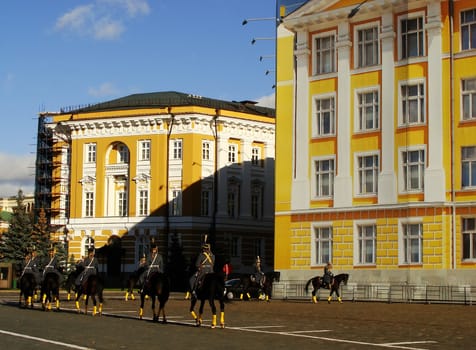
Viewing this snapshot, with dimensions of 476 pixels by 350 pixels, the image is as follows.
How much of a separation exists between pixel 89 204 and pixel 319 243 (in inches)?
1594

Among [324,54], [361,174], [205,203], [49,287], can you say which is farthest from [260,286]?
[205,203]

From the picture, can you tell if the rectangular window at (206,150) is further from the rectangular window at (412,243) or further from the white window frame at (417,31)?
the rectangular window at (412,243)

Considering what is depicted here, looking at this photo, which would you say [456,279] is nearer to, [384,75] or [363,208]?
[363,208]

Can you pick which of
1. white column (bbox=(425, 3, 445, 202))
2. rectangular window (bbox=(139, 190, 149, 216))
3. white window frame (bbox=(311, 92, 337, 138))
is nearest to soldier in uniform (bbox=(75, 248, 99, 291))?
white column (bbox=(425, 3, 445, 202))

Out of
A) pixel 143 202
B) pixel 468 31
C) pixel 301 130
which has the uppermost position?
pixel 468 31

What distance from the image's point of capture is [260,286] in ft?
175

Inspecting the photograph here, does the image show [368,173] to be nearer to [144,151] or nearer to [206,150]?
[206,150]

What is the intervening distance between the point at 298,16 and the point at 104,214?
1528 inches

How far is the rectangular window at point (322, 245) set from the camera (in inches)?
2095

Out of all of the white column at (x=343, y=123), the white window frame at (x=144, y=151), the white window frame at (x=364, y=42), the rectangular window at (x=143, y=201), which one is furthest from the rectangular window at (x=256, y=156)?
the white window frame at (x=364, y=42)

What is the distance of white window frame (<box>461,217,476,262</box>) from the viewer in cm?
4769

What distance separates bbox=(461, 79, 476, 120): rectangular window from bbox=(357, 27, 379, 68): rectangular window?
531cm

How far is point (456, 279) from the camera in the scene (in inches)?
1877

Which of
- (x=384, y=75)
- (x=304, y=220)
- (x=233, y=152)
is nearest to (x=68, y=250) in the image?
(x=233, y=152)
